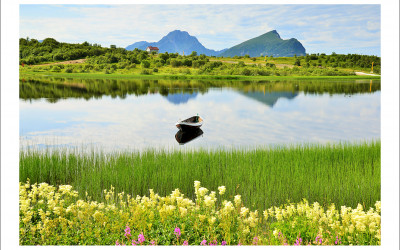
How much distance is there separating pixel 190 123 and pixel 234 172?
1634 cm

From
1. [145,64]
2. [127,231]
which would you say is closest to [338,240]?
[127,231]

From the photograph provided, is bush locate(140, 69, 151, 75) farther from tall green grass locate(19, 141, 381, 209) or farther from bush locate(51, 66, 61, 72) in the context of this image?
tall green grass locate(19, 141, 381, 209)

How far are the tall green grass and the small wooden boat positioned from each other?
13192 millimetres

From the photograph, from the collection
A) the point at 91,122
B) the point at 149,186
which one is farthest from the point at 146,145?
the point at 91,122

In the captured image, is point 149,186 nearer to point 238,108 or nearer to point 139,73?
point 238,108

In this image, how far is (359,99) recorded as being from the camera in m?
43.5

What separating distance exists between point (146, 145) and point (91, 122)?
66.1ft

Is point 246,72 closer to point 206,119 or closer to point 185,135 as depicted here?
point 206,119

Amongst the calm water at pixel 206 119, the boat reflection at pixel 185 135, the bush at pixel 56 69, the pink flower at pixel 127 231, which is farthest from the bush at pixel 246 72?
the pink flower at pixel 127 231

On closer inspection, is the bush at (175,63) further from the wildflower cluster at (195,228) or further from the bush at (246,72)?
the wildflower cluster at (195,228)

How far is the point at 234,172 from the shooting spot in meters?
10.5

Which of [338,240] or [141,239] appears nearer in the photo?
[141,239]

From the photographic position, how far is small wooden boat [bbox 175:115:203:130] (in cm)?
2623

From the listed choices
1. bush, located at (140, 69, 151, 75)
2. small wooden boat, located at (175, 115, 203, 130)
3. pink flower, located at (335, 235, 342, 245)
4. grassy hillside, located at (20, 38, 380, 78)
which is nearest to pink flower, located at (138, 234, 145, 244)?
pink flower, located at (335, 235, 342, 245)
